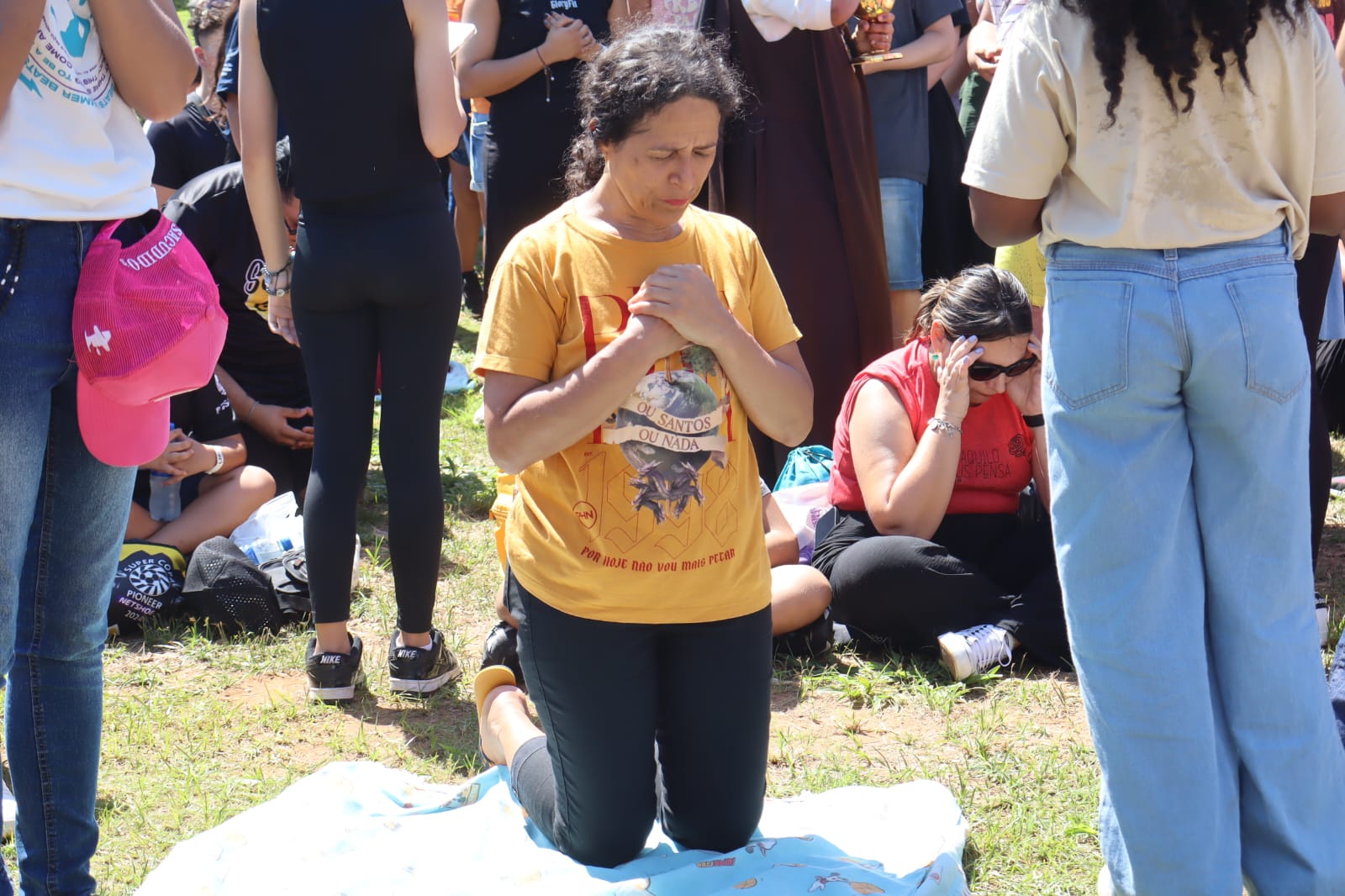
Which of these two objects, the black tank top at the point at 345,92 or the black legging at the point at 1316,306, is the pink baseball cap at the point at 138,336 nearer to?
the black tank top at the point at 345,92

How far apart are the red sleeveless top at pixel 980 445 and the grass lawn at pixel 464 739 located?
50cm

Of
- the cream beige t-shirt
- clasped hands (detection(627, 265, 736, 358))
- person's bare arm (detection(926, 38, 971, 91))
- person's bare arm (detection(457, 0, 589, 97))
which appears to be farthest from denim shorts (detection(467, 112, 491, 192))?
the cream beige t-shirt

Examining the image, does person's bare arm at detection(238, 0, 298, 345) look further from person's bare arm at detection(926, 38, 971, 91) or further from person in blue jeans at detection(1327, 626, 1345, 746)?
person's bare arm at detection(926, 38, 971, 91)

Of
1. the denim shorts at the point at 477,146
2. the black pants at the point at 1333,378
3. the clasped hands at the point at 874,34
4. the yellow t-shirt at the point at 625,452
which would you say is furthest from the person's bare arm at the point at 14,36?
the black pants at the point at 1333,378

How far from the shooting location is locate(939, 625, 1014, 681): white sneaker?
3580 mm

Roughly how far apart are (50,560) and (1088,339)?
1715 millimetres

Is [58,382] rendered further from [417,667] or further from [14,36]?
[417,667]

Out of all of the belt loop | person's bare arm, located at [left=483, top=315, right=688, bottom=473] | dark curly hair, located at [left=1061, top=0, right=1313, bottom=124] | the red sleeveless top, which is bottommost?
the red sleeveless top

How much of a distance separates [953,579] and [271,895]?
1907mm

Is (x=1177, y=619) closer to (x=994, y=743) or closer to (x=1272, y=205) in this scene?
Result: (x=1272, y=205)

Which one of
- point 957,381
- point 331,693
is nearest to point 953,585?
point 957,381

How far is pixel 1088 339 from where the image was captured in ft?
7.44

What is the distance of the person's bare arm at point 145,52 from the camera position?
6.90 ft

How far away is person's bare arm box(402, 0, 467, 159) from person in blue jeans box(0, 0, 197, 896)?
99 centimetres
